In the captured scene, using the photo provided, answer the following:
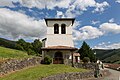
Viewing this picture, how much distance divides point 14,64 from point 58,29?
19.0 m

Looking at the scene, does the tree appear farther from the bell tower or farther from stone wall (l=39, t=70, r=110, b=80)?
stone wall (l=39, t=70, r=110, b=80)

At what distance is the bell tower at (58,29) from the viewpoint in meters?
47.1

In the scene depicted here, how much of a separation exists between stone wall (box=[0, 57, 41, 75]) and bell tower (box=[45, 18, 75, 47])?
1081 centimetres

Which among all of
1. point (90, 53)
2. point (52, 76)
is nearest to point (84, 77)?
point (52, 76)

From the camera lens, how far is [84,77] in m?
33.9

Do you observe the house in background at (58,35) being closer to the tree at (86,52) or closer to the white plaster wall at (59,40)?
the white plaster wall at (59,40)

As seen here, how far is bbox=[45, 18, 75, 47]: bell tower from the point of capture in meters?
47.1

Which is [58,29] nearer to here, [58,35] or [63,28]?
[63,28]

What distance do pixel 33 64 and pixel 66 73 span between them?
321 inches

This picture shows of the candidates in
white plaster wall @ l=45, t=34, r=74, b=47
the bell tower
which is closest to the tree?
white plaster wall @ l=45, t=34, r=74, b=47

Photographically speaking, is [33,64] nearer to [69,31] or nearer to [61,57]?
[61,57]

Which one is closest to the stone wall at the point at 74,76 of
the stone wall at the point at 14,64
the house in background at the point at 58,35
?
the stone wall at the point at 14,64

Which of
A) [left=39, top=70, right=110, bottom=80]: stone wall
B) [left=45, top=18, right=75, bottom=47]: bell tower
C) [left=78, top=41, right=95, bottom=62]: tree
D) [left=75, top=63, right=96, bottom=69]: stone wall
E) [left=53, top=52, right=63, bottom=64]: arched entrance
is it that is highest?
[left=45, top=18, right=75, bottom=47]: bell tower

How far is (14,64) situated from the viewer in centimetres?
3069
